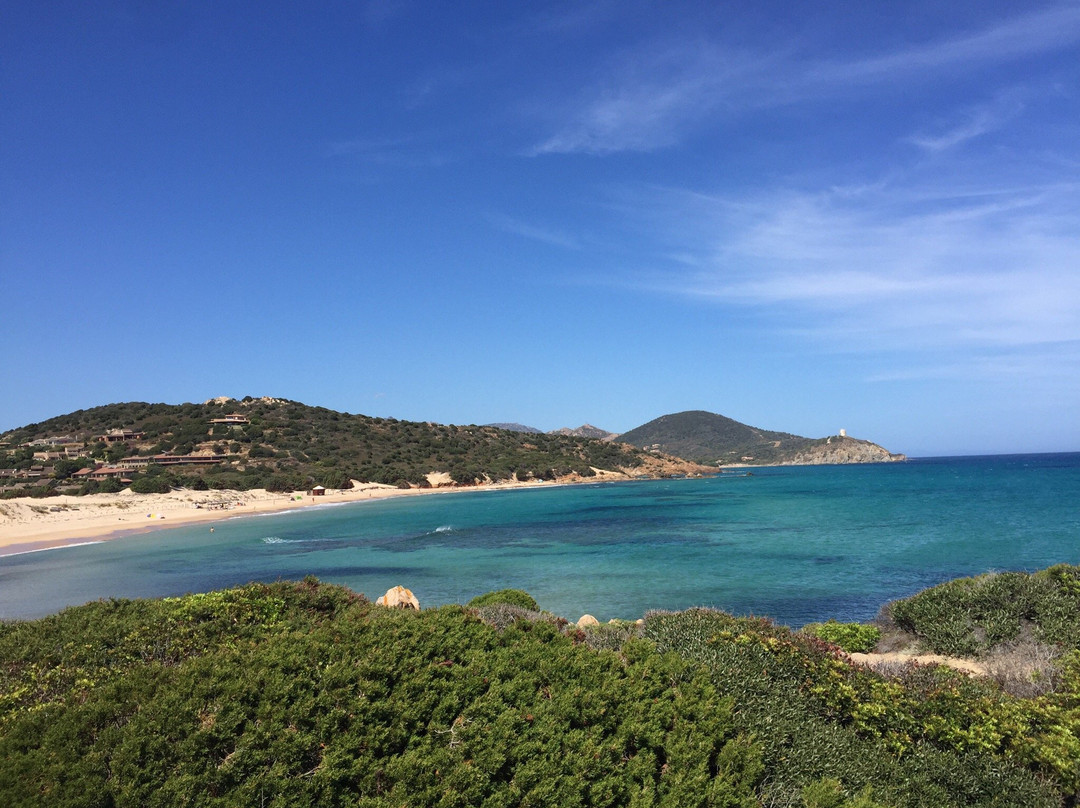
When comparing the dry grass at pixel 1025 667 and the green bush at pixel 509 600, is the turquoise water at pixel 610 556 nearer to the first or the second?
the green bush at pixel 509 600

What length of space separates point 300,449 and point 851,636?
8884 cm

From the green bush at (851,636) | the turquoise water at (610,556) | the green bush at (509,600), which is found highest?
the green bush at (509,600)

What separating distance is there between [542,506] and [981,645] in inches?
2081

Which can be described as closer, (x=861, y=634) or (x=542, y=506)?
(x=861, y=634)

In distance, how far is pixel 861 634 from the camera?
12602 mm

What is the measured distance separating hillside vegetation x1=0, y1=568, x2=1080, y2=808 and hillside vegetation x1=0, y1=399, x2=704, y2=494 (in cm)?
6849

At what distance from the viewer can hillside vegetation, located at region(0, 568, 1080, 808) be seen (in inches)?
169

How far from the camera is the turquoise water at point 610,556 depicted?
20984 millimetres

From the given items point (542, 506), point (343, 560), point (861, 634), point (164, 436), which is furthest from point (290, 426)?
point (861, 634)

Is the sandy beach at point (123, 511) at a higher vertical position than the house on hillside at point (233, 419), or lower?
lower

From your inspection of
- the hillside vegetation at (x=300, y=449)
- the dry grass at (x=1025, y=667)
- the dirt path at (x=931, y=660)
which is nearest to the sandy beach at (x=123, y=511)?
the hillside vegetation at (x=300, y=449)

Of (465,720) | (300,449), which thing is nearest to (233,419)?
(300,449)

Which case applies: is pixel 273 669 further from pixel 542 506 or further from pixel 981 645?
pixel 542 506

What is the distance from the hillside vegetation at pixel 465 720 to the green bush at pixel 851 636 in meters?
5.08
